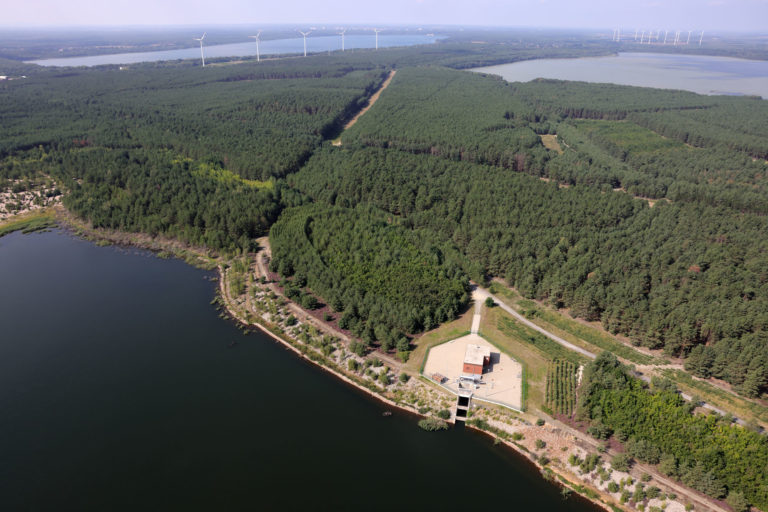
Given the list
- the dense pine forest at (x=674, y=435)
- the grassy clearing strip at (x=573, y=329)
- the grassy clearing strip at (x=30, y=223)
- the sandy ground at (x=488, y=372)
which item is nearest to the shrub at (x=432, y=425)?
the sandy ground at (x=488, y=372)

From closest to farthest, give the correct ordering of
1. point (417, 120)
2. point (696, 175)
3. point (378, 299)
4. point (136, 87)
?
point (378, 299) → point (696, 175) → point (417, 120) → point (136, 87)

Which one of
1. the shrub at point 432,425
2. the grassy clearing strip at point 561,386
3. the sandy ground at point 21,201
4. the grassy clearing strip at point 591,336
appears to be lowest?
the shrub at point 432,425

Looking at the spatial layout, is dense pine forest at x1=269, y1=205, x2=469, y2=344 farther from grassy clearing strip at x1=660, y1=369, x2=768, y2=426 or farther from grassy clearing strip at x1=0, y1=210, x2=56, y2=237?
grassy clearing strip at x1=0, y1=210, x2=56, y2=237

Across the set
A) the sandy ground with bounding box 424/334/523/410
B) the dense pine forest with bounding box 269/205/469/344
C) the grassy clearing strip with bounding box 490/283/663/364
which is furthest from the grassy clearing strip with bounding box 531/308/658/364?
the dense pine forest with bounding box 269/205/469/344

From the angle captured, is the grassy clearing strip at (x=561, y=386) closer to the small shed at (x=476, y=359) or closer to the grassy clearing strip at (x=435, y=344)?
the small shed at (x=476, y=359)

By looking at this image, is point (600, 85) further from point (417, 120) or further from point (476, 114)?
point (417, 120)

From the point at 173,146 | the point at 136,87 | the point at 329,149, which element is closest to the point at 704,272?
the point at 329,149
